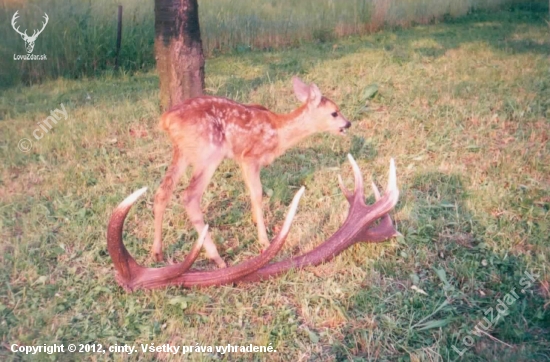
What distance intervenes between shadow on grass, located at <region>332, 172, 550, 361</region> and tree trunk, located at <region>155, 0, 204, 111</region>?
10.5ft

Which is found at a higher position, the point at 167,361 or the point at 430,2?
the point at 430,2

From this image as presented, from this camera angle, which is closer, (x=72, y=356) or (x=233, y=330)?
(x=72, y=356)

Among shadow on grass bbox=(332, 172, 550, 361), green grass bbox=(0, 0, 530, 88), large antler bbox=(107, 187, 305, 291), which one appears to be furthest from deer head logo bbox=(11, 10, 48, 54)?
shadow on grass bbox=(332, 172, 550, 361)

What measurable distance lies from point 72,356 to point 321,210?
89.6 inches

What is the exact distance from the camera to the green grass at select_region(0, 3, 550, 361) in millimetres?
3508

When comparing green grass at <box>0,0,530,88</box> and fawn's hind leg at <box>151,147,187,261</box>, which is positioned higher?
green grass at <box>0,0,530,88</box>

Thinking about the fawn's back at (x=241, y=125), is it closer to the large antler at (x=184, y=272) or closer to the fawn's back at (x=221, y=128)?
the fawn's back at (x=221, y=128)

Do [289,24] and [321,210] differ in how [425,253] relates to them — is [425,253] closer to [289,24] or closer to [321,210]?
[321,210]

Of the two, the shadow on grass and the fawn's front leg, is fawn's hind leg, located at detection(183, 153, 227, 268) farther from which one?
the shadow on grass

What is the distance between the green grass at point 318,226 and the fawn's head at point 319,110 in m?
0.70

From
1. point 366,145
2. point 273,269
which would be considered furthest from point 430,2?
point 273,269

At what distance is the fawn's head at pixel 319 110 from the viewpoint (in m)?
4.53

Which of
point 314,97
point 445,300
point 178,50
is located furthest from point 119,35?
point 445,300

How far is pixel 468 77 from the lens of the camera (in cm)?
842
